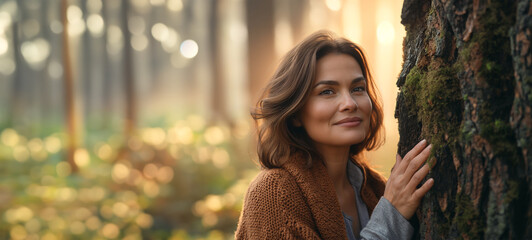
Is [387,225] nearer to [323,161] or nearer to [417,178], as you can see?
[417,178]

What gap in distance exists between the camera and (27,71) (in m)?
11.4

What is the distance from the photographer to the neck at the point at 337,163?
2.25 meters

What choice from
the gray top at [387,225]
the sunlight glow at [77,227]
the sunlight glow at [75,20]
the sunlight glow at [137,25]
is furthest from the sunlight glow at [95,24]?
the gray top at [387,225]

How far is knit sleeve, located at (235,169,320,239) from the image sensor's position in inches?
73.6

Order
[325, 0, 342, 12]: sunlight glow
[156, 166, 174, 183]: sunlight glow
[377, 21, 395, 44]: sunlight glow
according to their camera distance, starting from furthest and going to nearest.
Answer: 1. [377, 21, 395, 44]: sunlight glow
2. [325, 0, 342, 12]: sunlight glow
3. [156, 166, 174, 183]: sunlight glow

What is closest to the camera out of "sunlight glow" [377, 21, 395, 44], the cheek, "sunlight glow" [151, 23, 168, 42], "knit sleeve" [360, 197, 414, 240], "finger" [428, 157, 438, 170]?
"finger" [428, 157, 438, 170]

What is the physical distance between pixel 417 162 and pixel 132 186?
5.49m

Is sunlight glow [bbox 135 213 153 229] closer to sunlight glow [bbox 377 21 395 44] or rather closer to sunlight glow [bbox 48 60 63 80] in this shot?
sunlight glow [bbox 48 60 63 80]

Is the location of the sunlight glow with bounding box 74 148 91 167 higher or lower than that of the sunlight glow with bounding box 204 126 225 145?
lower

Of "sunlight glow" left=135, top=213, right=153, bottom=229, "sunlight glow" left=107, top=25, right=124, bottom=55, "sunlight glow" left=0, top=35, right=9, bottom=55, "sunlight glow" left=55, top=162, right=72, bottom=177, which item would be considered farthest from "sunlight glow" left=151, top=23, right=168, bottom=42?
"sunlight glow" left=135, top=213, right=153, bottom=229

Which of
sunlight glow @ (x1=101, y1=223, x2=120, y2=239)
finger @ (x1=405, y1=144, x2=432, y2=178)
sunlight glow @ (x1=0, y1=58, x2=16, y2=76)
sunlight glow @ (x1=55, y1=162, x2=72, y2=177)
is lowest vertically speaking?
sunlight glow @ (x1=101, y1=223, x2=120, y2=239)

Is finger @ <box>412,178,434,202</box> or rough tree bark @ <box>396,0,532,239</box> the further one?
finger @ <box>412,178,434,202</box>

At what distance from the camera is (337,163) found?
7.48 ft

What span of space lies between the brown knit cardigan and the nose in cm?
34
